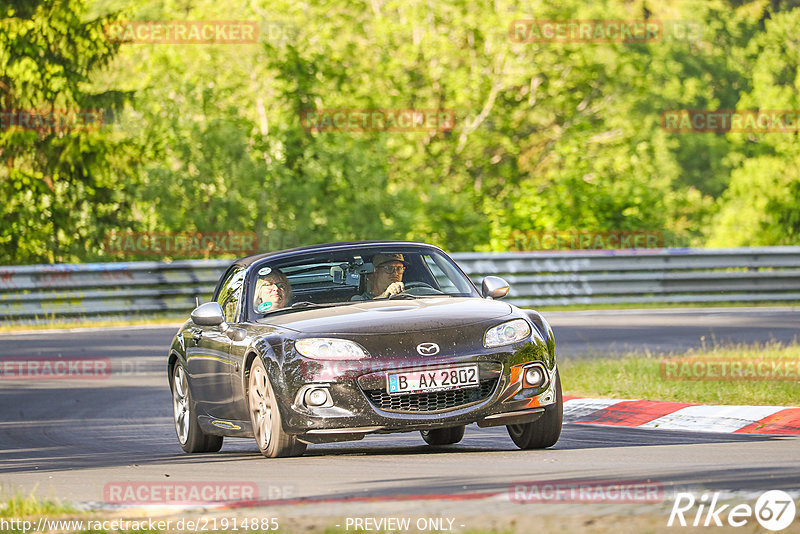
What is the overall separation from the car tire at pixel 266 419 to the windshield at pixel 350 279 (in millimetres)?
736

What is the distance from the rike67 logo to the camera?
18.2 feet

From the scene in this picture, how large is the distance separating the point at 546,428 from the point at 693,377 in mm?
4619

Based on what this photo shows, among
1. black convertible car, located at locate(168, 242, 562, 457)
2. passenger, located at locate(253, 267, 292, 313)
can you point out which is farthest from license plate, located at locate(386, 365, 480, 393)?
passenger, located at locate(253, 267, 292, 313)

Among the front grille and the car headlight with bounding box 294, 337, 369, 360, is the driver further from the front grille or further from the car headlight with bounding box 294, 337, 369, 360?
the front grille

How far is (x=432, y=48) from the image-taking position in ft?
126

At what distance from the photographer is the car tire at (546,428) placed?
29.9ft

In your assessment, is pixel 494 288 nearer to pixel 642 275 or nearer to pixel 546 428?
pixel 546 428

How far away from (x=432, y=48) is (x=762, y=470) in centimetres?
3175

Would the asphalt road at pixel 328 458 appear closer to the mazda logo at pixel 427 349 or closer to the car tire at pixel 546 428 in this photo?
the car tire at pixel 546 428

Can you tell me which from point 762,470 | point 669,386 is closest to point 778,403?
point 669,386

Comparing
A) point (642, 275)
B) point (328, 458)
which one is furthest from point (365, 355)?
point (642, 275)

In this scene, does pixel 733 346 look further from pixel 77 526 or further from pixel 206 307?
pixel 77 526

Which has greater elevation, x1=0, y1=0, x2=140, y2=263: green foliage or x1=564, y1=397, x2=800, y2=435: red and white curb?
x1=0, y1=0, x2=140, y2=263: green foliage

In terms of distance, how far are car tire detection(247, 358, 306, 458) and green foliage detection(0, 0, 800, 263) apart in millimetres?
20462
